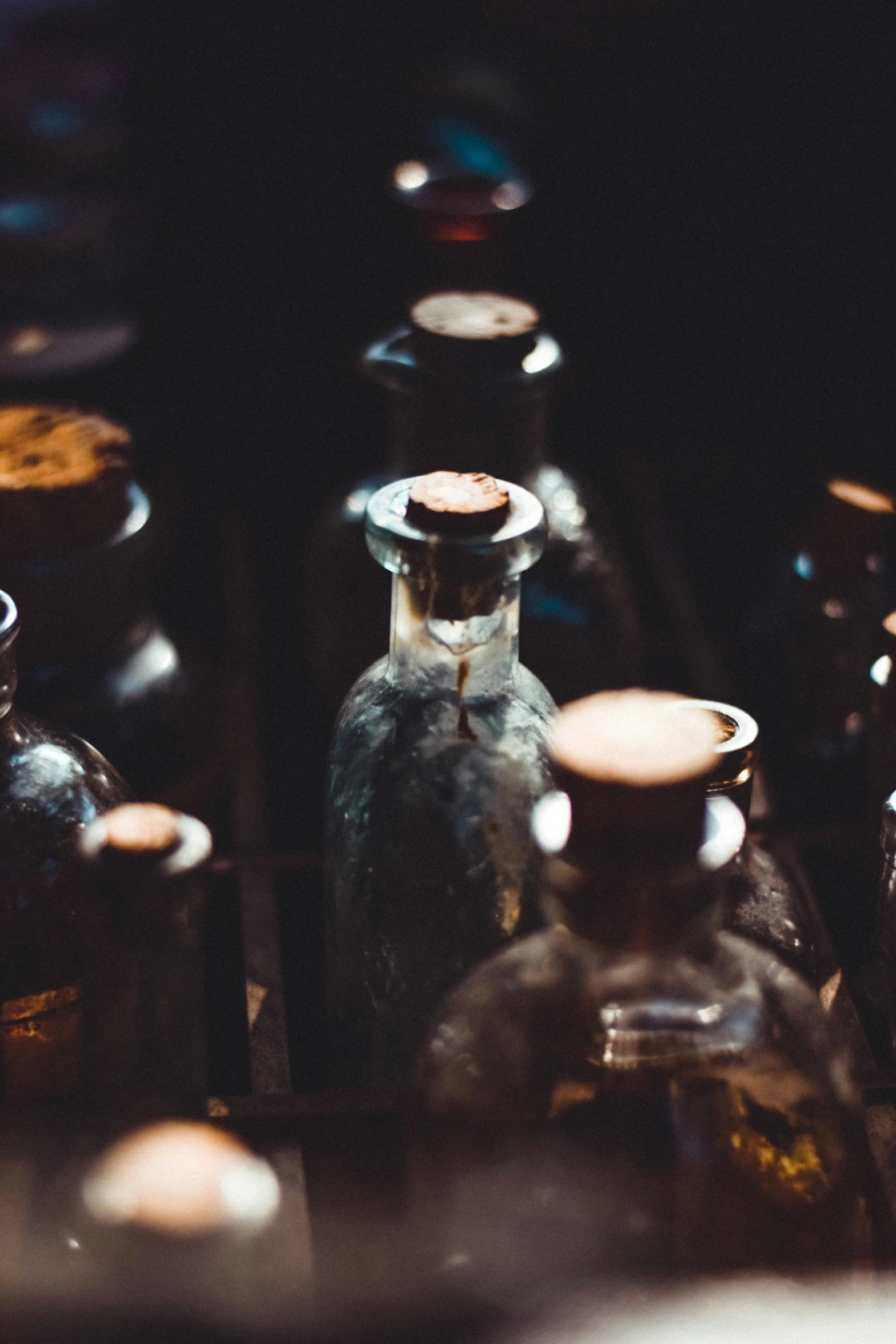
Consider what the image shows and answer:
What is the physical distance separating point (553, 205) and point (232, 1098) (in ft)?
2.71

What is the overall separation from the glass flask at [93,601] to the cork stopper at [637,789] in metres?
0.37

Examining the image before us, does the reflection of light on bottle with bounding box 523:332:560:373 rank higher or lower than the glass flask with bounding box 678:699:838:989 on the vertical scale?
higher

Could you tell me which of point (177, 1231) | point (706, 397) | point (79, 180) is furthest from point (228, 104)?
point (177, 1231)

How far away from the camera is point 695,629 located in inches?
35.4

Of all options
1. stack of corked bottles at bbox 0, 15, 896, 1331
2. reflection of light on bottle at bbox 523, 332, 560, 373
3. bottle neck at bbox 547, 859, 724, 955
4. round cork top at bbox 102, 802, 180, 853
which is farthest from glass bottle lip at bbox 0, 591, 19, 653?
reflection of light on bottle at bbox 523, 332, 560, 373

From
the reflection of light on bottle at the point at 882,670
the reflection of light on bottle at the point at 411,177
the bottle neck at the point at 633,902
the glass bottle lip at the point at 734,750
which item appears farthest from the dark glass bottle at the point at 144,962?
the reflection of light on bottle at the point at 411,177

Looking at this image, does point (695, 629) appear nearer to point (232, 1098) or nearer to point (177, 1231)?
point (232, 1098)

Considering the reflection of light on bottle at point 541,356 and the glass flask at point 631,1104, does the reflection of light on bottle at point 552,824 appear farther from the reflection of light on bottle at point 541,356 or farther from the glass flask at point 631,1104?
the reflection of light on bottle at point 541,356

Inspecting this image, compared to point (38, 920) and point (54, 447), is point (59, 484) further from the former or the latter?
point (38, 920)

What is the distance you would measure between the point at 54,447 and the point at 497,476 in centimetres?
22

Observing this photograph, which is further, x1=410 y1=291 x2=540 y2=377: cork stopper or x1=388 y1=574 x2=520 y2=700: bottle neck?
x1=410 y1=291 x2=540 y2=377: cork stopper

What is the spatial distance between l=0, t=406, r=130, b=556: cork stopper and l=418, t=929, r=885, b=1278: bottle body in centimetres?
34

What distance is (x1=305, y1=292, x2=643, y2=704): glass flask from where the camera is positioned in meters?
0.74

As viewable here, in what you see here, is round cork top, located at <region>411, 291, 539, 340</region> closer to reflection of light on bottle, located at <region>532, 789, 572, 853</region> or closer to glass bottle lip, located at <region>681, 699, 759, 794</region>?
glass bottle lip, located at <region>681, 699, 759, 794</region>
